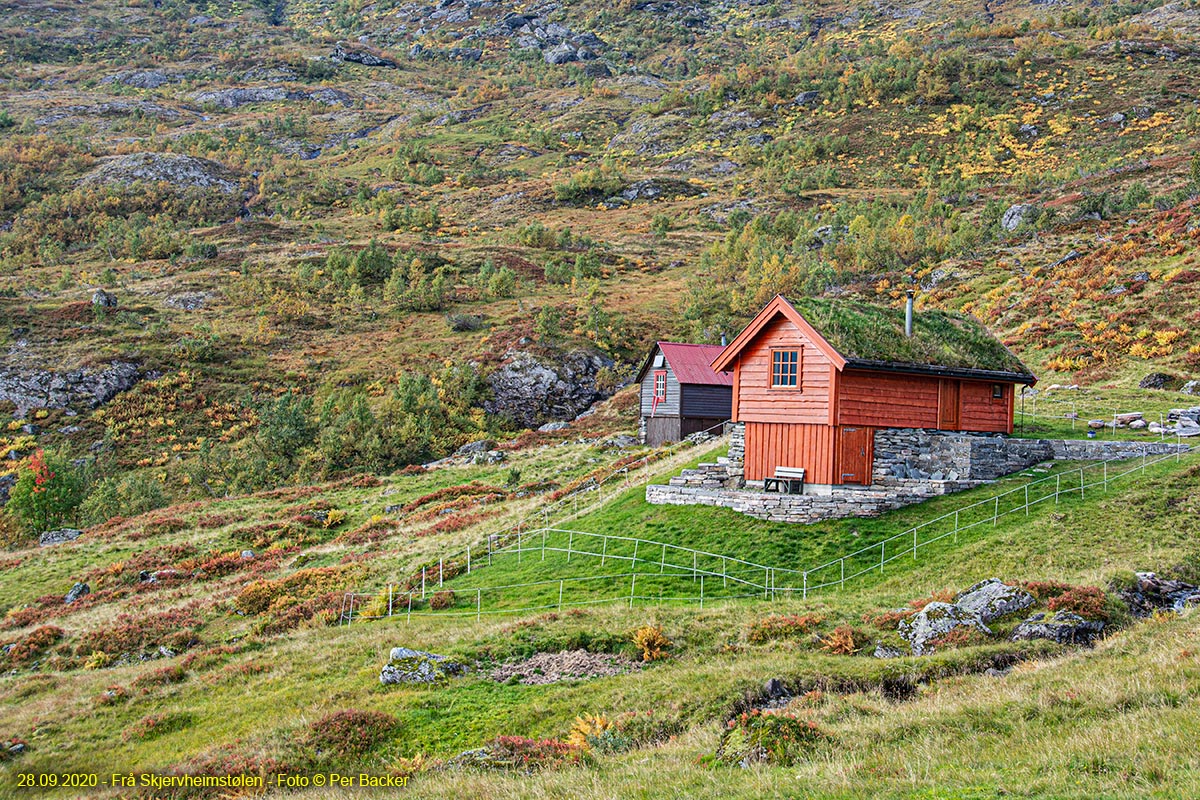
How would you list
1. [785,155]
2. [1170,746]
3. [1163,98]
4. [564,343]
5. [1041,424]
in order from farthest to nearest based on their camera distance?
1. [785,155]
2. [1163,98]
3. [564,343]
4. [1041,424]
5. [1170,746]

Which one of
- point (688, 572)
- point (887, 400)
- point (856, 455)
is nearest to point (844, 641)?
point (688, 572)

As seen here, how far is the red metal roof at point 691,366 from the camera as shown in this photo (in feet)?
162

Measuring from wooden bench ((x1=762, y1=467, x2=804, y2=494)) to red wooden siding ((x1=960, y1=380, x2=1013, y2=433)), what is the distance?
279 inches

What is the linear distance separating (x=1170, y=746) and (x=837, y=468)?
18276mm

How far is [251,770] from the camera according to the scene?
15.3 metres

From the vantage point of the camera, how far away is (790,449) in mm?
29281

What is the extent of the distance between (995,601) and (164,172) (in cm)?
15062

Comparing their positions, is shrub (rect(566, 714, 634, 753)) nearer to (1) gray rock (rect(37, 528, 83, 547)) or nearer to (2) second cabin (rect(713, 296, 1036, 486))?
(2) second cabin (rect(713, 296, 1036, 486))

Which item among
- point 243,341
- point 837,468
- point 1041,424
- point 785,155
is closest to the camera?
point 837,468

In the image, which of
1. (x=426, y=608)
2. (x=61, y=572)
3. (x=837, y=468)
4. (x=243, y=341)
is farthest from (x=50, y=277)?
(x=837, y=468)

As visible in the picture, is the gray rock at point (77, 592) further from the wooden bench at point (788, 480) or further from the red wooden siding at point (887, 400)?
the red wooden siding at point (887, 400)

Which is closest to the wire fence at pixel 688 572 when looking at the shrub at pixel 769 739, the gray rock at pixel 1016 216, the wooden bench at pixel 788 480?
the wooden bench at pixel 788 480

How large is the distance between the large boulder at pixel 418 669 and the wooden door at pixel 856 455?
14.9m

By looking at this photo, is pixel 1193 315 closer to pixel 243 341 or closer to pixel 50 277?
pixel 243 341
